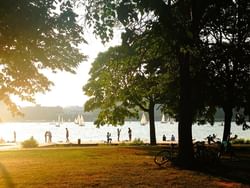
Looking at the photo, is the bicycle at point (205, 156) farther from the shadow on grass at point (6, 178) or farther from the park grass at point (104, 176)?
the shadow on grass at point (6, 178)

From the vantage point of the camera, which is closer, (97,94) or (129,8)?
(129,8)

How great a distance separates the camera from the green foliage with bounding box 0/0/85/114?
16.0 meters

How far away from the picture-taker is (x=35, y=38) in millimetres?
17594

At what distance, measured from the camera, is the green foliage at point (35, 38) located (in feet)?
52.4

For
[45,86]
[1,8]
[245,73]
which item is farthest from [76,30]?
[245,73]

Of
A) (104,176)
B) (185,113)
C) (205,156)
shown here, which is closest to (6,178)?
(104,176)

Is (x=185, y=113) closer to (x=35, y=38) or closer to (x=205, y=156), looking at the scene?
(x=205, y=156)

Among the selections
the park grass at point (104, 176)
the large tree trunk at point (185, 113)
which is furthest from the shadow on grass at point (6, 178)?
the large tree trunk at point (185, 113)

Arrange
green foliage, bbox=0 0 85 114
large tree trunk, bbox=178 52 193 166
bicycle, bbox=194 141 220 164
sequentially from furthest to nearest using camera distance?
large tree trunk, bbox=178 52 193 166 → bicycle, bbox=194 141 220 164 → green foliage, bbox=0 0 85 114

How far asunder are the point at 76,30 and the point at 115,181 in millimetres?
6021

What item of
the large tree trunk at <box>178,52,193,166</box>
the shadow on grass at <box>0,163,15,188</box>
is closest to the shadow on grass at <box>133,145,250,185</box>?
the large tree trunk at <box>178,52,193,166</box>

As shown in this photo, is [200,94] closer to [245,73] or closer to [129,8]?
[245,73]

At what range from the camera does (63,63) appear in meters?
24.3

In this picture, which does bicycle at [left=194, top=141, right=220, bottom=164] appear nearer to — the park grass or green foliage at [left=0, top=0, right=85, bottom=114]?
the park grass
